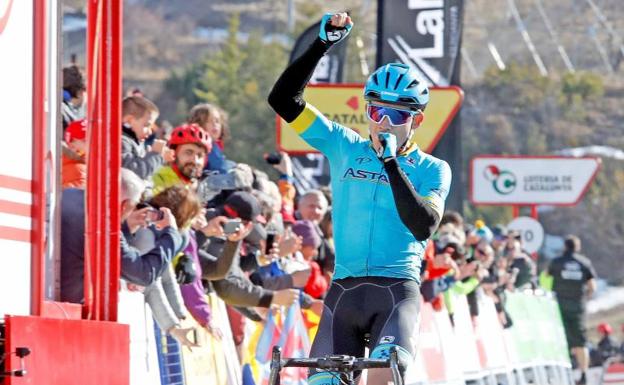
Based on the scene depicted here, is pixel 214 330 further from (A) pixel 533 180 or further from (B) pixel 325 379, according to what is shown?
(A) pixel 533 180

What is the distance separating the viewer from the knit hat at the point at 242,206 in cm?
1103

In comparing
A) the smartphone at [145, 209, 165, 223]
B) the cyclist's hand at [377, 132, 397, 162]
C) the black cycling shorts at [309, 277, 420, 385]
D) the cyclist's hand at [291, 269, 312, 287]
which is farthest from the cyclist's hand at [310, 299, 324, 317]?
the cyclist's hand at [377, 132, 397, 162]

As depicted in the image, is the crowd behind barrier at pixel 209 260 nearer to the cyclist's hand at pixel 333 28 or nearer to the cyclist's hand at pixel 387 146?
the cyclist's hand at pixel 333 28

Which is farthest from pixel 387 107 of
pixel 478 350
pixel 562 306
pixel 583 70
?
pixel 583 70

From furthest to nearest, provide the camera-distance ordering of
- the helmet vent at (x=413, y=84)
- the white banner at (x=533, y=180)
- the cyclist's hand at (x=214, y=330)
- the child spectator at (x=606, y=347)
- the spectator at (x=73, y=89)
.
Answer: the child spectator at (x=606, y=347)
the white banner at (x=533, y=180)
the spectator at (x=73, y=89)
the cyclist's hand at (x=214, y=330)
the helmet vent at (x=413, y=84)

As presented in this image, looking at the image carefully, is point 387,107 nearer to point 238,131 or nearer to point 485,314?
point 485,314

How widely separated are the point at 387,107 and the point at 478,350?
1061cm

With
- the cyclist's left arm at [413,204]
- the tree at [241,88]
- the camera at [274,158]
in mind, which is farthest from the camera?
the tree at [241,88]

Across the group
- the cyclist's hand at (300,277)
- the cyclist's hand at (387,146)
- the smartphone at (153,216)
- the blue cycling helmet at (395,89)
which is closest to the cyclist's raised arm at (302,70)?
the blue cycling helmet at (395,89)

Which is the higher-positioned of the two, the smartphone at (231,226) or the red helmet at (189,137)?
the red helmet at (189,137)

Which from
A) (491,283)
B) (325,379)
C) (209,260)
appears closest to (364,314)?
(325,379)

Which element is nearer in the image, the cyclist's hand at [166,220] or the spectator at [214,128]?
the cyclist's hand at [166,220]

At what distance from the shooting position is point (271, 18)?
116 meters

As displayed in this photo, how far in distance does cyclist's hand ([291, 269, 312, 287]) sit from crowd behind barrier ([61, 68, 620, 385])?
0.03 feet
